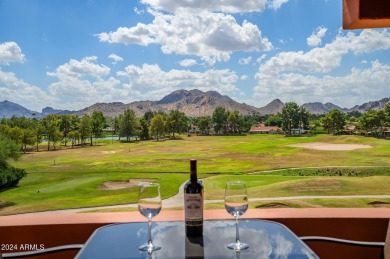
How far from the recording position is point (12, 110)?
7.02 m

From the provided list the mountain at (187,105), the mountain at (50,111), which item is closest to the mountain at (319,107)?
the mountain at (187,105)

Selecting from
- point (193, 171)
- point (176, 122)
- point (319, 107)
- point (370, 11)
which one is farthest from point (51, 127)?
point (193, 171)

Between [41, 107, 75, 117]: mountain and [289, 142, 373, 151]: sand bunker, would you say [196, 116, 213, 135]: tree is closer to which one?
[289, 142, 373, 151]: sand bunker

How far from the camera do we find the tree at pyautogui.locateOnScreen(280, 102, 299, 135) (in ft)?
27.1

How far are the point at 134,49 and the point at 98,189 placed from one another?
10.1 ft

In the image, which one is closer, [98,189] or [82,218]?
[82,218]

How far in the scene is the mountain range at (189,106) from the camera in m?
7.19

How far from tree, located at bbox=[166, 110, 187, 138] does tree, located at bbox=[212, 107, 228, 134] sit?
696 mm

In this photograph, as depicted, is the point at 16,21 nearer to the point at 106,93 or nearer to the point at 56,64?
the point at 56,64

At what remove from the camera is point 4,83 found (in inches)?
295

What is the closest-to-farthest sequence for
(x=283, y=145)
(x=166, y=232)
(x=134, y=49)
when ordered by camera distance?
(x=166, y=232)
(x=134, y=49)
(x=283, y=145)

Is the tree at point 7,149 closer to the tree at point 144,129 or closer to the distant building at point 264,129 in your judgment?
the tree at point 144,129

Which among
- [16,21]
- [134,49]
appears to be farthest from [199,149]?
[16,21]

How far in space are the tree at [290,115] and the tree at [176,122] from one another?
216 cm
